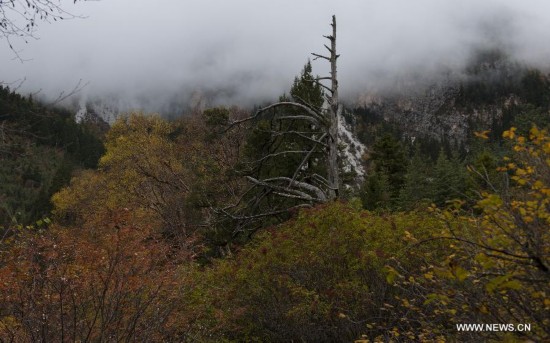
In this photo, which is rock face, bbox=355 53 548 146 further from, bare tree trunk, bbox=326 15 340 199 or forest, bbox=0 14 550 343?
forest, bbox=0 14 550 343

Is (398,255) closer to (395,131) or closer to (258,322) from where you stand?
(258,322)

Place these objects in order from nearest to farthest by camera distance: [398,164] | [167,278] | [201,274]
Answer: [167,278] → [201,274] → [398,164]

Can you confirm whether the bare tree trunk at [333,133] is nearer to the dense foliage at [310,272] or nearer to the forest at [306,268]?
the forest at [306,268]

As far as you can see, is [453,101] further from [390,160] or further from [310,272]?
[310,272]

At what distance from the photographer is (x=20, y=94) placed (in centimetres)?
320

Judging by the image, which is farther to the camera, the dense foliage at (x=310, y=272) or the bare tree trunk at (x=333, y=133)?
the bare tree trunk at (x=333, y=133)

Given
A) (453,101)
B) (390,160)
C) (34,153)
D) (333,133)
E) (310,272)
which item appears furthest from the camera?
(453,101)

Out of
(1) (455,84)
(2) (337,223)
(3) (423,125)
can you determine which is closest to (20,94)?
(2) (337,223)

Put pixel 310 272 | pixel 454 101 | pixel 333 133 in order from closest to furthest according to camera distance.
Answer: pixel 310 272, pixel 333 133, pixel 454 101

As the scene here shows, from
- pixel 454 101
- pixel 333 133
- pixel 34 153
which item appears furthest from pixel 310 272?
pixel 454 101

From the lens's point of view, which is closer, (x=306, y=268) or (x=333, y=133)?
(x=306, y=268)

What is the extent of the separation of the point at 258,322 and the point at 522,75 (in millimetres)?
116604

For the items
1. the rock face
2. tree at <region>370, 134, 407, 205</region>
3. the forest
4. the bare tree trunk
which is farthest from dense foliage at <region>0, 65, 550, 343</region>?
the rock face

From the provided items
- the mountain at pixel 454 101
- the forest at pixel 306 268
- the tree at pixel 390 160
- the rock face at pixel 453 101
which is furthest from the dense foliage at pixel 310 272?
the rock face at pixel 453 101
